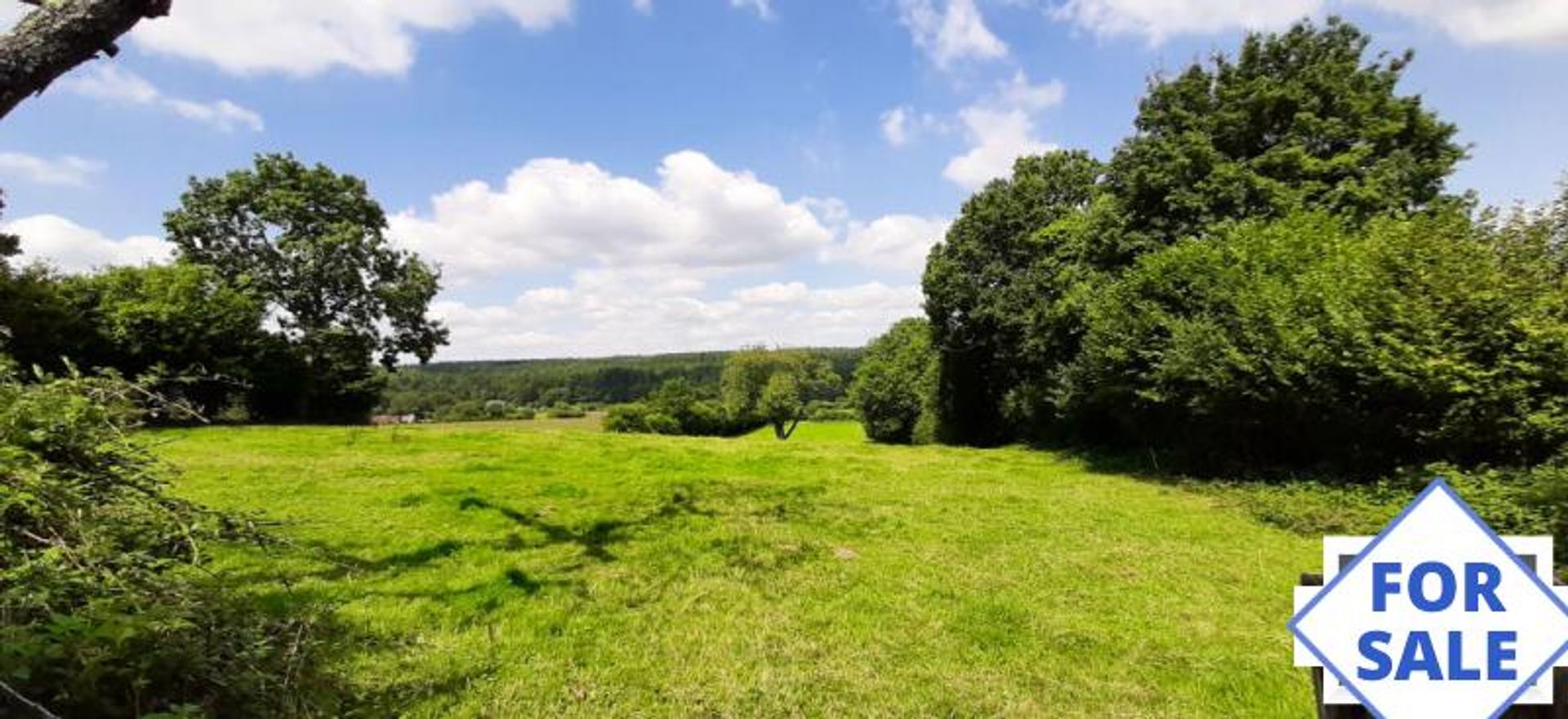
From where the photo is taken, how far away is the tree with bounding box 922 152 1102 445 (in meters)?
26.2

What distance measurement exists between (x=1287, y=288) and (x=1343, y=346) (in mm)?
1748

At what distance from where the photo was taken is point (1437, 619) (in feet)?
6.91

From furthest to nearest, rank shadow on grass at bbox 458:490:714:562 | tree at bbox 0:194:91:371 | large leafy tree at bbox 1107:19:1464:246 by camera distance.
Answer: tree at bbox 0:194:91:371
large leafy tree at bbox 1107:19:1464:246
shadow on grass at bbox 458:490:714:562

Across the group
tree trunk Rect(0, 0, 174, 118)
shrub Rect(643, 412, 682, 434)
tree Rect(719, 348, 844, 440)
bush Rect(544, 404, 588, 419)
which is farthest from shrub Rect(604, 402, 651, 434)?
tree trunk Rect(0, 0, 174, 118)

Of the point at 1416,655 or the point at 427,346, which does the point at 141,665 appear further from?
the point at 427,346

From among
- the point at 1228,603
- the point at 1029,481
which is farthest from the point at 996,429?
the point at 1228,603

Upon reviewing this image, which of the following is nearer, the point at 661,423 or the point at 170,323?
the point at 170,323

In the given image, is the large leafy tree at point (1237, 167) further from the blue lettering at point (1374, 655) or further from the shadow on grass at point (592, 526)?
the blue lettering at point (1374, 655)

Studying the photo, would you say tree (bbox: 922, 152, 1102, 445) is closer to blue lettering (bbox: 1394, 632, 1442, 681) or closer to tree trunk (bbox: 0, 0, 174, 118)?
blue lettering (bbox: 1394, 632, 1442, 681)

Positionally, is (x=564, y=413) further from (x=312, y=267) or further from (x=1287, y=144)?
(x=1287, y=144)

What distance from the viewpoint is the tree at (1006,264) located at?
1032 inches

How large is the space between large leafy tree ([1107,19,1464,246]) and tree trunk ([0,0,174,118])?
20797 mm

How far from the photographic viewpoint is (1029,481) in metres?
16.0

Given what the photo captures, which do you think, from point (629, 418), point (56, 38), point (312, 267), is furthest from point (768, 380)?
point (56, 38)
